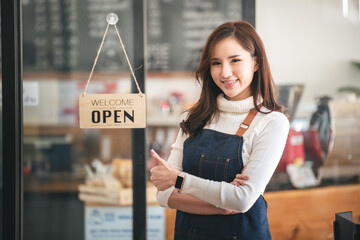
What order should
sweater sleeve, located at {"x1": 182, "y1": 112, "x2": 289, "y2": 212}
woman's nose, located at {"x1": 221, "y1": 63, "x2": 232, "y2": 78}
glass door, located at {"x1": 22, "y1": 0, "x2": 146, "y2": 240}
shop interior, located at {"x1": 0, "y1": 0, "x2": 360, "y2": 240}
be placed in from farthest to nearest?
glass door, located at {"x1": 22, "y1": 0, "x2": 146, "y2": 240} → shop interior, located at {"x1": 0, "y1": 0, "x2": 360, "y2": 240} → woman's nose, located at {"x1": 221, "y1": 63, "x2": 232, "y2": 78} → sweater sleeve, located at {"x1": 182, "y1": 112, "x2": 289, "y2": 212}

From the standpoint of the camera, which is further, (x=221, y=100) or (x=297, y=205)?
(x=297, y=205)

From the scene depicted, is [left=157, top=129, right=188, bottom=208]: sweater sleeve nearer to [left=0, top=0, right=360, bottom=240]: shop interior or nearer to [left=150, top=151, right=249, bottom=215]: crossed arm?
[left=150, top=151, right=249, bottom=215]: crossed arm

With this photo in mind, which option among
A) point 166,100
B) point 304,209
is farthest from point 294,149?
point 166,100

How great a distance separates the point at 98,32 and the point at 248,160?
1.86m

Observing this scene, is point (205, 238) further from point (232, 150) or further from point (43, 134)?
point (43, 134)

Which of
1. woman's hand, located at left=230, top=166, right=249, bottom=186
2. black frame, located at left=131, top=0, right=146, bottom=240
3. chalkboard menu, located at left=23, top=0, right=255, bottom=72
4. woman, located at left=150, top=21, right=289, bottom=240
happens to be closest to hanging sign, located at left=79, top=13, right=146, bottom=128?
black frame, located at left=131, top=0, right=146, bottom=240

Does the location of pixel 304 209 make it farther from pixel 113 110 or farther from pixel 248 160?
pixel 113 110

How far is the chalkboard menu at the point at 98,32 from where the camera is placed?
2.52 metres

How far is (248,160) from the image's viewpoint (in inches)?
48.6

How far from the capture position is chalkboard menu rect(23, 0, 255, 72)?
2523mm

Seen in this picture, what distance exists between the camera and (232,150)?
1.25 metres

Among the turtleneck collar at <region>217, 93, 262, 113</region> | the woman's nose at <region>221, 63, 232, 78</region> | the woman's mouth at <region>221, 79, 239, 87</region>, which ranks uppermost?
the woman's nose at <region>221, 63, 232, 78</region>

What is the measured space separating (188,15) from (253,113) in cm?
156

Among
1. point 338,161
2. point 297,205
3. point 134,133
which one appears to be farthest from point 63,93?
point 338,161
